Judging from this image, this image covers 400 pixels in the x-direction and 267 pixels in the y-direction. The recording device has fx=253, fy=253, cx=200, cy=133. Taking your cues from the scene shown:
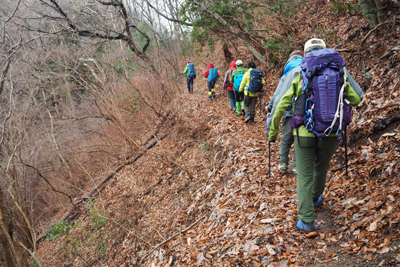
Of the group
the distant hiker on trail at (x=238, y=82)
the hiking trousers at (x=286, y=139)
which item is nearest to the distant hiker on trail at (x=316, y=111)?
the hiking trousers at (x=286, y=139)

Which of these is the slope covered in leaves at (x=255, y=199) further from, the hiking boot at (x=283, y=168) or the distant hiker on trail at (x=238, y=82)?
the distant hiker on trail at (x=238, y=82)

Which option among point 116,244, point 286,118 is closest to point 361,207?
point 286,118

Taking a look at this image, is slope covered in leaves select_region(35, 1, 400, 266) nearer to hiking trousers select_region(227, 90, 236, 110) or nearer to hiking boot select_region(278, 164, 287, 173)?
hiking boot select_region(278, 164, 287, 173)

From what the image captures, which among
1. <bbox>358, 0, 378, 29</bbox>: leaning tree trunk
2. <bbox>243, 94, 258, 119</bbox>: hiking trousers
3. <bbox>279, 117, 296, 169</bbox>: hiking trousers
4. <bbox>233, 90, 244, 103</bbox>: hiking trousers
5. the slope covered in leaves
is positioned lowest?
the slope covered in leaves

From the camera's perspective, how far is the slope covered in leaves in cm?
333

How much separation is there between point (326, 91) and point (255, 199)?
2568 millimetres

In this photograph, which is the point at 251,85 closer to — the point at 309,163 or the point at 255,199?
the point at 255,199

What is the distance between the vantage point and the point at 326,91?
3031mm

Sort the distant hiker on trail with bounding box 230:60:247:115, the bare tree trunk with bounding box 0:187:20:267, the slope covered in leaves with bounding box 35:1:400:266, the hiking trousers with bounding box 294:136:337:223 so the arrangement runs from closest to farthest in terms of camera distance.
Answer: the hiking trousers with bounding box 294:136:337:223 < the slope covered in leaves with bounding box 35:1:400:266 < the bare tree trunk with bounding box 0:187:20:267 < the distant hiker on trail with bounding box 230:60:247:115

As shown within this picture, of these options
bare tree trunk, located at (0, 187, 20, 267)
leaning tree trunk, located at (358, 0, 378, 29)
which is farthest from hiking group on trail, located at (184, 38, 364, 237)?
bare tree trunk, located at (0, 187, 20, 267)

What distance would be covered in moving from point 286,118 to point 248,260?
282 centimetres

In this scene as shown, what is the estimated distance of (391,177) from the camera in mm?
3631

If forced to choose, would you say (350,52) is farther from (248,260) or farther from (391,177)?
(248,260)

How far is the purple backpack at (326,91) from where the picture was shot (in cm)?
301
